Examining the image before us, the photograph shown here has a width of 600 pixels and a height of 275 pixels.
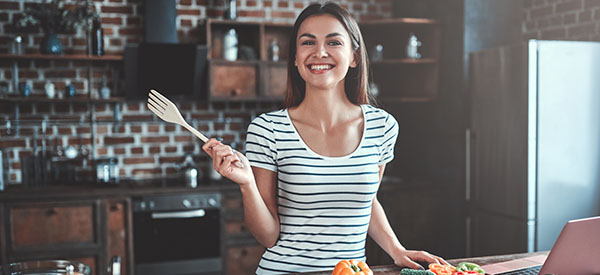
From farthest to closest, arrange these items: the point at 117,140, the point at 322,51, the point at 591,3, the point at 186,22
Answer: the point at 186,22 → the point at 117,140 → the point at 591,3 → the point at 322,51

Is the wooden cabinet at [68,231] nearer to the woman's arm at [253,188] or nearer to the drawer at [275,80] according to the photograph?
the drawer at [275,80]

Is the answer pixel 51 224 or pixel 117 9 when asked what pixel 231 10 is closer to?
pixel 117 9

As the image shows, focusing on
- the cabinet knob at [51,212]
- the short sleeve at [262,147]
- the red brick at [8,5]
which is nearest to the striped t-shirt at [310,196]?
the short sleeve at [262,147]

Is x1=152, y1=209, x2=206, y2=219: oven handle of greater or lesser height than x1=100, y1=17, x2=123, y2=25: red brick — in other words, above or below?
below

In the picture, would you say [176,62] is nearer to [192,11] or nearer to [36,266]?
[192,11]

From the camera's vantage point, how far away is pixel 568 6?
3.42 m

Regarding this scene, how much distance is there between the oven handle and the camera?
341 cm

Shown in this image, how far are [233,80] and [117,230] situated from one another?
4.21 feet

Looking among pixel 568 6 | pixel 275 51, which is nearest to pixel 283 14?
pixel 275 51

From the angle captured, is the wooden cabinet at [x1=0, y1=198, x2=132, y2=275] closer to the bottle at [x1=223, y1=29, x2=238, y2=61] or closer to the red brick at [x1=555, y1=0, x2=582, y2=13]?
the bottle at [x1=223, y1=29, x2=238, y2=61]

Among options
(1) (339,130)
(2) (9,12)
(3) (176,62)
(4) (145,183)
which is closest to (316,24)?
(1) (339,130)

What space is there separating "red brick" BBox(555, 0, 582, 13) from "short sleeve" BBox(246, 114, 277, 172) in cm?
262

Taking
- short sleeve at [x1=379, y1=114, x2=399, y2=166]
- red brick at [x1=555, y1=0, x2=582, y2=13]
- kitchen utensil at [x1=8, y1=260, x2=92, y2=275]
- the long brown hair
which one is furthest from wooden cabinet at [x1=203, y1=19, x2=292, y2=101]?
kitchen utensil at [x1=8, y1=260, x2=92, y2=275]

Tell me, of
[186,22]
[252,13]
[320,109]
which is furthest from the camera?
[252,13]
